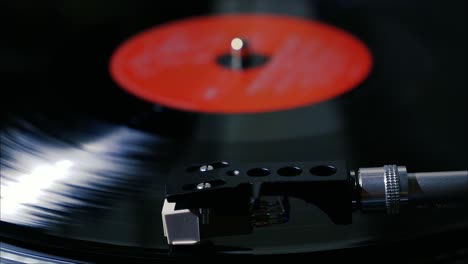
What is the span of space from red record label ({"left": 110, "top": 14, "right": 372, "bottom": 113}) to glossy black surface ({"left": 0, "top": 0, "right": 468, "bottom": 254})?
1.5 inches

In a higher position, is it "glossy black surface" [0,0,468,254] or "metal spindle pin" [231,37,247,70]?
"metal spindle pin" [231,37,247,70]

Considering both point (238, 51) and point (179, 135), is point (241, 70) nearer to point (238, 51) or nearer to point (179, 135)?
point (238, 51)

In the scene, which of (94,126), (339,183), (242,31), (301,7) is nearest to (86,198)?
(94,126)

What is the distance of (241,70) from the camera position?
1.09 m

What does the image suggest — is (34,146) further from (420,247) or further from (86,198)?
(420,247)

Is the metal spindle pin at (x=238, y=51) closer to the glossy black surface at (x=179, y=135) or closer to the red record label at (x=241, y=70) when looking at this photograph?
the red record label at (x=241, y=70)

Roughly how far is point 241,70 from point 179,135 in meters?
0.27

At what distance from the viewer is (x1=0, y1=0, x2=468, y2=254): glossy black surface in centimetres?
66

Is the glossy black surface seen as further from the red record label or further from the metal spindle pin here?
the metal spindle pin

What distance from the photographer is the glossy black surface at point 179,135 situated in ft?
2.17

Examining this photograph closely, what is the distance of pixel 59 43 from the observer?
1.18 m

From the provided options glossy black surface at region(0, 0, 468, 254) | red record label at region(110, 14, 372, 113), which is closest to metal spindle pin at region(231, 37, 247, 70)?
red record label at region(110, 14, 372, 113)

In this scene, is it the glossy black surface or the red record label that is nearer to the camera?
the glossy black surface

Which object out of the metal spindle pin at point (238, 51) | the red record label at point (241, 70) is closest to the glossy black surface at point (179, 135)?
the red record label at point (241, 70)
